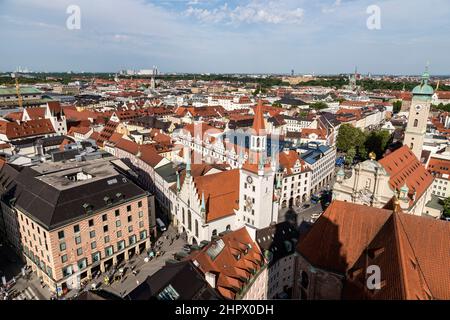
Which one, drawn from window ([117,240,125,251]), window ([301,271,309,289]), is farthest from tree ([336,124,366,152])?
window ([117,240,125,251])

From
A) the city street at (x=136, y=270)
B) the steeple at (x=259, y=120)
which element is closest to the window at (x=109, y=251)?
the city street at (x=136, y=270)

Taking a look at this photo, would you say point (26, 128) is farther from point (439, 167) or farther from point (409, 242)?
point (439, 167)

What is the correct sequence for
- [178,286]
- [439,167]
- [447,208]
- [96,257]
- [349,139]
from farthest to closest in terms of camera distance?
1. [349,139]
2. [439,167]
3. [447,208]
4. [96,257]
5. [178,286]

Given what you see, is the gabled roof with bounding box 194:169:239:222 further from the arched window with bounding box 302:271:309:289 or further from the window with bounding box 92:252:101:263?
the arched window with bounding box 302:271:309:289

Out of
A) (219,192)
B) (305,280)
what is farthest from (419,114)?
(305,280)
